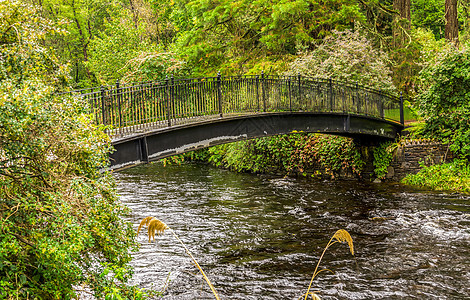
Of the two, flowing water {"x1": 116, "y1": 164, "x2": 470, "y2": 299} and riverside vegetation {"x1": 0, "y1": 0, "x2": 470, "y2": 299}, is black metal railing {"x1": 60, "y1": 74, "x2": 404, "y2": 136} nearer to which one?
riverside vegetation {"x1": 0, "y1": 0, "x2": 470, "y2": 299}

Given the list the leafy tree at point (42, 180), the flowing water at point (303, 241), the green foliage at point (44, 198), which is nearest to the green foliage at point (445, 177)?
the flowing water at point (303, 241)

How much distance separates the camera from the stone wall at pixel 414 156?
16.0 m

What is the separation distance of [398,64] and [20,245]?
69.6 feet

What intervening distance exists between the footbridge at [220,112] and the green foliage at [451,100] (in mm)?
1769

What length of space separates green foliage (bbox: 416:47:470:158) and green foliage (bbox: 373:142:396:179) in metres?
1.64

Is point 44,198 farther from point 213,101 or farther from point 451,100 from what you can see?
point 451,100

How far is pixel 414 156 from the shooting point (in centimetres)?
1658

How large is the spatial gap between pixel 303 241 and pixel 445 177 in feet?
24.7

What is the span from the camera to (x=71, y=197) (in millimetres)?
5020

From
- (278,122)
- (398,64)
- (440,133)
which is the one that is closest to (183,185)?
(278,122)

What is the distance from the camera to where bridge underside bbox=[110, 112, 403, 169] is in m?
9.20

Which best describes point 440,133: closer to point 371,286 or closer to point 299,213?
point 299,213

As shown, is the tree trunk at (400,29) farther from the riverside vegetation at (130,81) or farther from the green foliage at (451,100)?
the green foliage at (451,100)

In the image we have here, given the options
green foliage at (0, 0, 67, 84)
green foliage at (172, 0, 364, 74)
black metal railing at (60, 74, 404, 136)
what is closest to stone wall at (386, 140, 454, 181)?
black metal railing at (60, 74, 404, 136)
